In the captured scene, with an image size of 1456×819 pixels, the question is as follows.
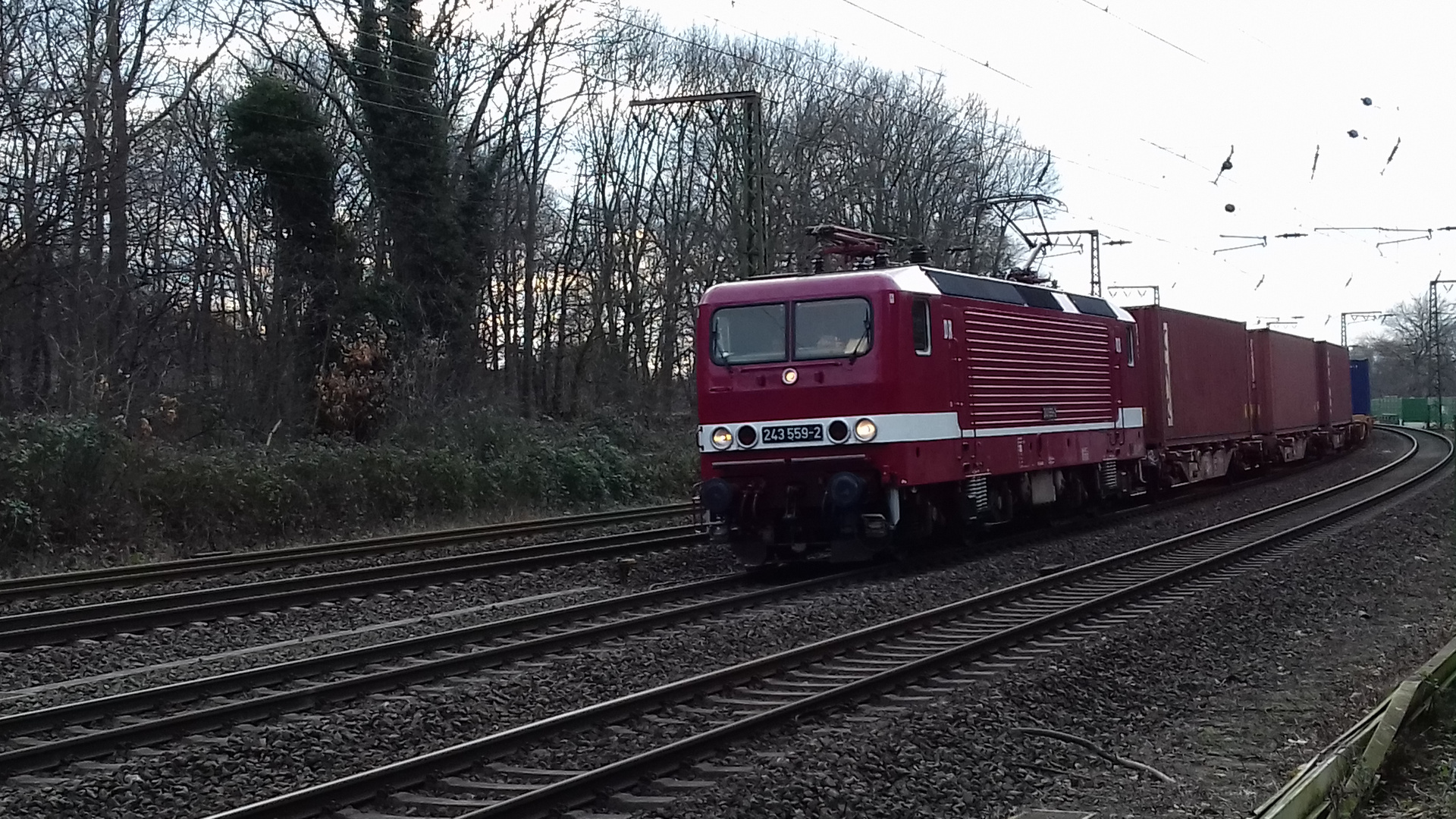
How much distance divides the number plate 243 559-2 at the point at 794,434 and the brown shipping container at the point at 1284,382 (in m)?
17.8

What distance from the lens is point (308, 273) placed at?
26344mm

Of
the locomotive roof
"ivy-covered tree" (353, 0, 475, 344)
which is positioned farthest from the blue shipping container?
the locomotive roof

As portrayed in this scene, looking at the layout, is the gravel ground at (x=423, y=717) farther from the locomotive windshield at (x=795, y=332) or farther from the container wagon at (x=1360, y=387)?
the container wagon at (x=1360, y=387)

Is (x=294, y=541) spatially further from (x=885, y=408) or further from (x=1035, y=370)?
(x=1035, y=370)

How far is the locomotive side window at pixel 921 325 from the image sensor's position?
14.4 metres

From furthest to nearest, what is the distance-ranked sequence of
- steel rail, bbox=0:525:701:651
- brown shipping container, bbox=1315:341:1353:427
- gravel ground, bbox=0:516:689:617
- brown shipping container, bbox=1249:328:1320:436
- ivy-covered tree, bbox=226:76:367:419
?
1. brown shipping container, bbox=1315:341:1353:427
2. brown shipping container, bbox=1249:328:1320:436
3. ivy-covered tree, bbox=226:76:367:419
4. gravel ground, bbox=0:516:689:617
5. steel rail, bbox=0:525:701:651

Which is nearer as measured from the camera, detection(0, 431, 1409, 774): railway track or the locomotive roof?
detection(0, 431, 1409, 774): railway track

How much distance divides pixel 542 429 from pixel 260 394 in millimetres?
5220

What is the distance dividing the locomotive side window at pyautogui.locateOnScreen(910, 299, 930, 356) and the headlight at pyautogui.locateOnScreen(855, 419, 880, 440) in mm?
949

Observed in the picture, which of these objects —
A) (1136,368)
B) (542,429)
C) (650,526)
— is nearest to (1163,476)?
(1136,368)

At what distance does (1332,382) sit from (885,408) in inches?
1094

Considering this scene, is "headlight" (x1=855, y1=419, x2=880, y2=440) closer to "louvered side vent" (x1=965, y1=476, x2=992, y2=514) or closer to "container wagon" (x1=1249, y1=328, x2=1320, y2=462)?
"louvered side vent" (x1=965, y1=476, x2=992, y2=514)

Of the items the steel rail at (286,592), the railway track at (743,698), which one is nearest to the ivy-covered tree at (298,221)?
the steel rail at (286,592)

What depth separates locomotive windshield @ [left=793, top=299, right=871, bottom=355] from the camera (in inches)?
556
